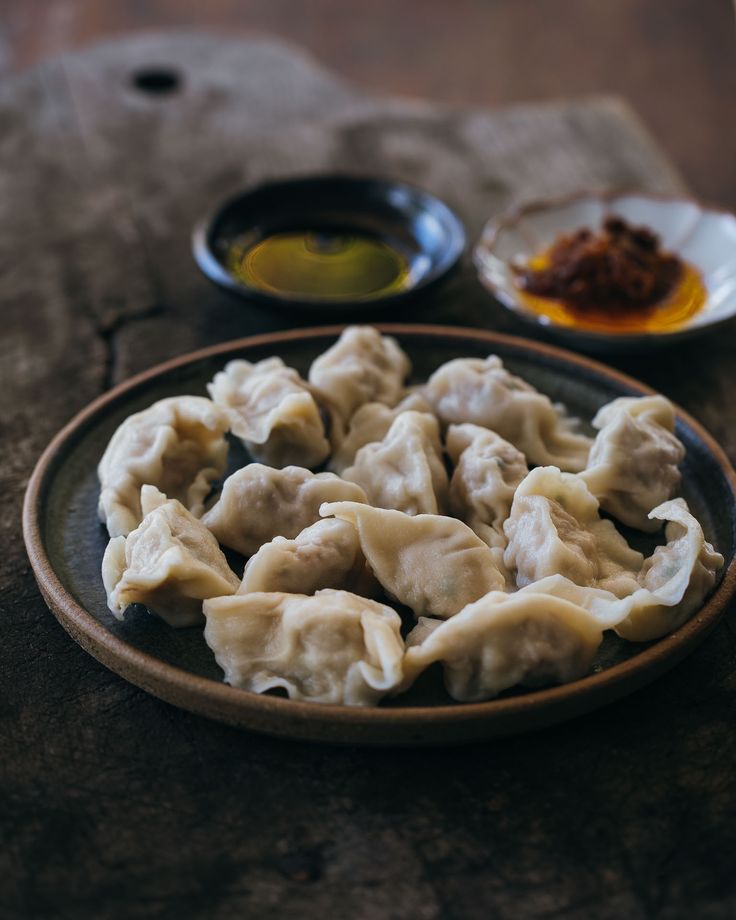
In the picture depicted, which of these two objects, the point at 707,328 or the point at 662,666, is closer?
the point at 662,666

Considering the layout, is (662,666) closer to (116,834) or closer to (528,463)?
(528,463)

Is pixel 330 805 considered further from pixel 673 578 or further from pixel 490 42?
pixel 490 42

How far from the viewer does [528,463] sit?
2893 millimetres

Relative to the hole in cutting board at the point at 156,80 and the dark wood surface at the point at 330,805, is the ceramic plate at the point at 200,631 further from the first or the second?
the hole in cutting board at the point at 156,80

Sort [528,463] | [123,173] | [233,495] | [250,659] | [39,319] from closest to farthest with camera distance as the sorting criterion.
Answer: [250,659], [233,495], [528,463], [39,319], [123,173]

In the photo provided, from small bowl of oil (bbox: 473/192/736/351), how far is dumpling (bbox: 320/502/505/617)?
1237mm

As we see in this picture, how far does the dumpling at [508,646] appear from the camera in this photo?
2.14 m

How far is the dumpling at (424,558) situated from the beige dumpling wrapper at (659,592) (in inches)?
5.6

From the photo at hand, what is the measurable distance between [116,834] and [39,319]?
7.41 feet

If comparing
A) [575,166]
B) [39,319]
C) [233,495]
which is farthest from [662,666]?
[575,166]

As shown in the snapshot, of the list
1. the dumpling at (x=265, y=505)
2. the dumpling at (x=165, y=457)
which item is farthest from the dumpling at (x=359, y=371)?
the dumpling at (x=265, y=505)

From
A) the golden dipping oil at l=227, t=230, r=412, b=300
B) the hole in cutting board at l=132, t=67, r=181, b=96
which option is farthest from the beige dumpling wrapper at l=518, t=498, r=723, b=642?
the hole in cutting board at l=132, t=67, r=181, b=96

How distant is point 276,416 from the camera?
2.77m

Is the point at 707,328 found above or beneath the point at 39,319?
above
